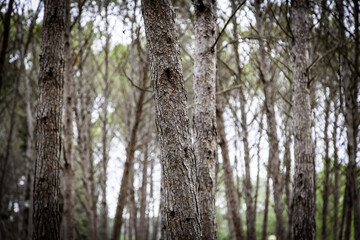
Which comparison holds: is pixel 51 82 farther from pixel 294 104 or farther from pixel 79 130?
pixel 79 130

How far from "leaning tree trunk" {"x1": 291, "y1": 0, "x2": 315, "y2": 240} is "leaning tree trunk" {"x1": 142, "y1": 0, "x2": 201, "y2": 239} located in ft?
6.92

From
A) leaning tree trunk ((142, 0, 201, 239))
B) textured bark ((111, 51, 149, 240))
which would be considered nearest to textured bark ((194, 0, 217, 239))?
leaning tree trunk ((142, 0, 201, 239))

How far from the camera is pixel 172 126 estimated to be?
188 centimetres

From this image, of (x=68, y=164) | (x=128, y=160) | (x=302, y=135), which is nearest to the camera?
(x=302, y=135)

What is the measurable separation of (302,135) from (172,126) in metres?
2.30

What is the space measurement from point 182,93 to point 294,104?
224 cm

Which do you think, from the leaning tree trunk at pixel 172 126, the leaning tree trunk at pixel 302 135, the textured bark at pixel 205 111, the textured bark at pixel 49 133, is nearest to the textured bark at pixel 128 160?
the textured bark at pixel 205 111

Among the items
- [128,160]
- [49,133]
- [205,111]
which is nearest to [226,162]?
[128,160]

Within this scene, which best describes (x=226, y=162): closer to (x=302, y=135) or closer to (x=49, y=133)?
(x=302, y=135)

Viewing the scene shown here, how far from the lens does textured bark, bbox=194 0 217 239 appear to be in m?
2.82

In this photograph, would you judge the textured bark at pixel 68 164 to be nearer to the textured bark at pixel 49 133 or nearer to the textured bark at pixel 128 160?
the textured bark at pixel 128 160

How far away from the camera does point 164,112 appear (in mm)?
1912

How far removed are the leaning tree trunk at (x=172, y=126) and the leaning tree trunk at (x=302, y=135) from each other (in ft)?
6.92

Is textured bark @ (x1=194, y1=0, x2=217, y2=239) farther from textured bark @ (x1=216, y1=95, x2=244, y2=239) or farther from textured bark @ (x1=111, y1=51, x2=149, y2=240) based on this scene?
textured bark @ (x1=111, y1=51, x2=149, y2=240)
